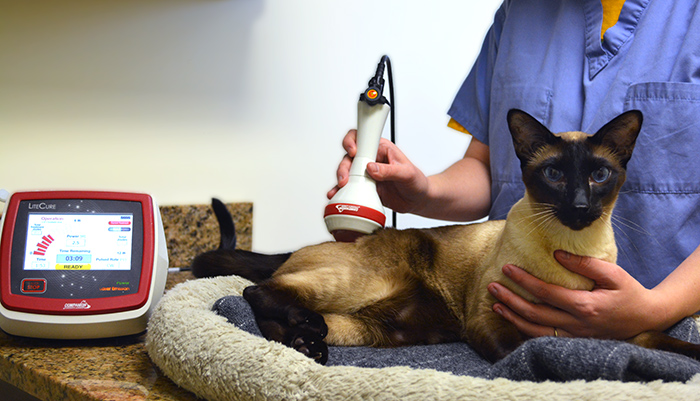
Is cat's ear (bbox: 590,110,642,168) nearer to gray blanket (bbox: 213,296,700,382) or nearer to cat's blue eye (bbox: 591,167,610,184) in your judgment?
cat's blue eye (bbox: 591,167,610,184)

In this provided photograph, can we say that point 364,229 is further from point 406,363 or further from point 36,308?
point 36,308

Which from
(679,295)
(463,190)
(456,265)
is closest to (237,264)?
(456,265)

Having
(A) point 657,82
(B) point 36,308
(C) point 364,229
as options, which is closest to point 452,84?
(A) point 657,82

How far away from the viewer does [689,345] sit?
75 centimetres

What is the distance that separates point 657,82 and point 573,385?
0.72m

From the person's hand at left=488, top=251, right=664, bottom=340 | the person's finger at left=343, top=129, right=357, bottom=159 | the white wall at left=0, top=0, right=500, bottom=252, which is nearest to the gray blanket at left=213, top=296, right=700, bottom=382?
the person's hand at left=488, top=251, right=664, bottom=340

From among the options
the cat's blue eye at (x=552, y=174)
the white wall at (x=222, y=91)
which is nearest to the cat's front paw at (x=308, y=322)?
the cat's blue eye at (x=552, y=174)

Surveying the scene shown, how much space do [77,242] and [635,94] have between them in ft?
3.45

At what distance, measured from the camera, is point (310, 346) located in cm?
77

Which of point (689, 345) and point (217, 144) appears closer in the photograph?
point (689, 345)

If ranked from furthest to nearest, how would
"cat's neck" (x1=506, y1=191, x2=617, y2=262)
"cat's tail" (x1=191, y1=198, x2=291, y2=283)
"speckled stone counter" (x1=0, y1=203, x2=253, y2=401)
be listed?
"cat's tail" (x1=191, y1=198, x2=291, y2=283)
"cat's neck" (x1=506, y1=191, x2=617, y2=262)
"speckled stone counter" (x1=0, y1=203, x2=253, y2=401)

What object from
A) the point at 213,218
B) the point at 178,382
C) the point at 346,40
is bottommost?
the point at 178,382

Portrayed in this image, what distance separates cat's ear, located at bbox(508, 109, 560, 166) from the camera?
826mm

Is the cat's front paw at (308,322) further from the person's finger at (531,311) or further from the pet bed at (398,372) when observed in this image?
the person's finger at (531,311)
